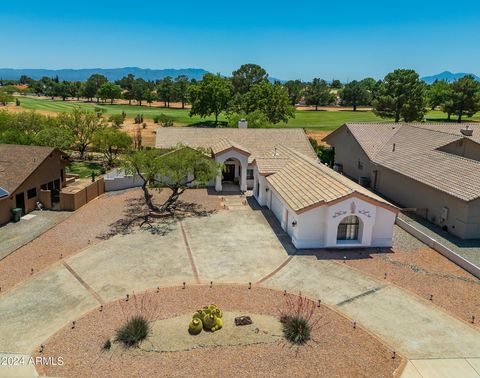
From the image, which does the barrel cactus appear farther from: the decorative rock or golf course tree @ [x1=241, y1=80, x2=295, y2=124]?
golf course tree @ [x1=241, y1=80, x2=295, y2=124]

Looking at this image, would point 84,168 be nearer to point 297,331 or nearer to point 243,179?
point 243,179

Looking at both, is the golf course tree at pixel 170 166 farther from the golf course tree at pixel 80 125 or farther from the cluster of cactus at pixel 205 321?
the golf course tree at pixel 80 125

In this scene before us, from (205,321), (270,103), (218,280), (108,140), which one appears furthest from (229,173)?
(270,103)

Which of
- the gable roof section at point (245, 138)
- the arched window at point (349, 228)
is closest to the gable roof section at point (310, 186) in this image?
the arched window at point (349, 228)

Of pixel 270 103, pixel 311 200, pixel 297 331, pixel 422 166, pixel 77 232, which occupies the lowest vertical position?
pixel 77 232

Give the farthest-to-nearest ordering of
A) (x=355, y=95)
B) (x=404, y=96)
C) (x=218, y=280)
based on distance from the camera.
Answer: (x=355, y=95)
(x=404, y=96)
(x=218, y=280)

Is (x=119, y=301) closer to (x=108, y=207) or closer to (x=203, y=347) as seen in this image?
(x=203, y=347)

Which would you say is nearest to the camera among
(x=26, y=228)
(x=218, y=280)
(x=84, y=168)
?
(x=218, y=280)
